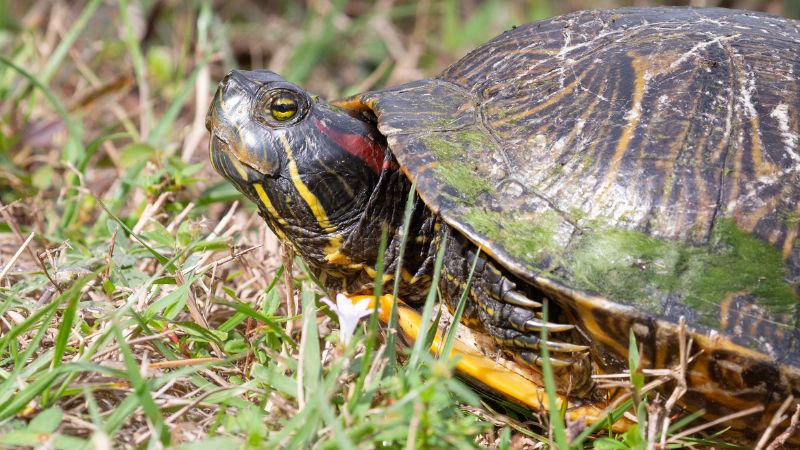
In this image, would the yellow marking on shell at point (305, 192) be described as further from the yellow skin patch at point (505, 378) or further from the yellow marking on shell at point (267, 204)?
the yellow skin patch at point (505, 378)

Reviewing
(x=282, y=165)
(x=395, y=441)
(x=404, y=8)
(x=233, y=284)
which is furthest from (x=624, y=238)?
(x=404, y=8)

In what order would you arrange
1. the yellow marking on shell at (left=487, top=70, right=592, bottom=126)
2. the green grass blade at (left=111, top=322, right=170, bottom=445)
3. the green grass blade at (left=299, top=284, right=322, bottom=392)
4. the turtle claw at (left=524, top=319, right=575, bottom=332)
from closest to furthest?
the green grass blade at (left=111, top=322, right=170, bottom=445)
the green grass blade at (left=299, top=284, right=322, bottom=392)
the turtle claw at (left=524, top=319, right=575, bottom=332)
the yellow marking on shell at (left=487, top=70, right=592, bottom=126)

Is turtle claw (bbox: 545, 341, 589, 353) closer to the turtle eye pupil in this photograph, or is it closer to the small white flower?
the small white flower

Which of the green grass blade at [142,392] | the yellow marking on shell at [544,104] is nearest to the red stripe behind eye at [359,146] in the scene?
the yellow marking on shell at [544,104]

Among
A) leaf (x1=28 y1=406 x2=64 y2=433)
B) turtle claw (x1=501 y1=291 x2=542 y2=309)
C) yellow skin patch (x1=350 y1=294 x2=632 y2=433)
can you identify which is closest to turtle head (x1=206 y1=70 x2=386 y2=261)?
yellow skin patch (x1=350 y1=294 x2=632 y2=433)

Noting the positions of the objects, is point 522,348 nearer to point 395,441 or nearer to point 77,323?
point 395,441
